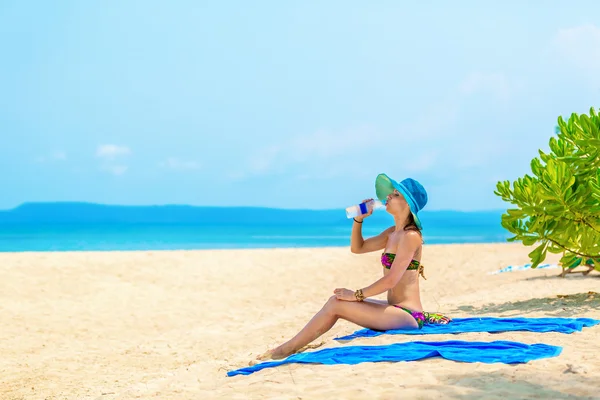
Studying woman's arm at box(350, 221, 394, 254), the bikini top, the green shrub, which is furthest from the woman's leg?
the green shrub

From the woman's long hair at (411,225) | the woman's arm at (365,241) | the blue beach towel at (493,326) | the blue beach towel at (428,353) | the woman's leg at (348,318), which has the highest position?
the woman's long hair at (411,225)

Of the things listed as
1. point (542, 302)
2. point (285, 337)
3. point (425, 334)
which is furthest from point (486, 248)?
point (425, 334)

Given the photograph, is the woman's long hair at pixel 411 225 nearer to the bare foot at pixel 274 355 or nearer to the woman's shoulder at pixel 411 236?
the woman's shoulder at pixel 411 236

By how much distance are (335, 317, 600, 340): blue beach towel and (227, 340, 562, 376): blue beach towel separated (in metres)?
0.41

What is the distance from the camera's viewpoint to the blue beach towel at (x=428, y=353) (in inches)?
201

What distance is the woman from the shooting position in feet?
18.7

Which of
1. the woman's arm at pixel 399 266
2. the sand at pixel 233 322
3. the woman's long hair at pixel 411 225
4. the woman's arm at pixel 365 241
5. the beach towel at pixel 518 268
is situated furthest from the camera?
the beach towel at pixel 518 268

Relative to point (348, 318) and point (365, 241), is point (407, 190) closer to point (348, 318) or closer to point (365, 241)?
point (365, 241)

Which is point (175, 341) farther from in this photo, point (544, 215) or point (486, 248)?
point (486, 248)

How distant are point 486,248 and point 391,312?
14.8m

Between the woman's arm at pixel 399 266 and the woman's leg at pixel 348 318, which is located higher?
the woman's arm at pixel 399 266

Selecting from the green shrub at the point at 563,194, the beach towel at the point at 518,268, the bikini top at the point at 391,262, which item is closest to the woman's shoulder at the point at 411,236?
the bikini top at the point at 391,262

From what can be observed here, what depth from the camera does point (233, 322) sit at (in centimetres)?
1104

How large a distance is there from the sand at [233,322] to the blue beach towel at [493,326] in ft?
0.33
